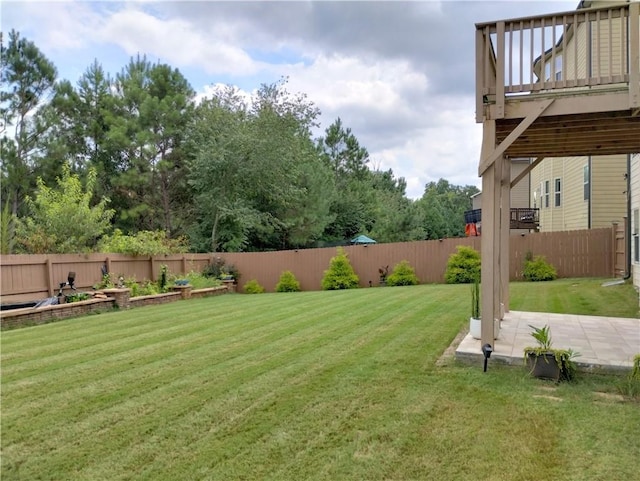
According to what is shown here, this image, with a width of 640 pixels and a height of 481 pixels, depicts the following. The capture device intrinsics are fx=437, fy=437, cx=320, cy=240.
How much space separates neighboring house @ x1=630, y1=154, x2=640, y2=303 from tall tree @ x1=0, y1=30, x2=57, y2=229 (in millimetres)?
18761

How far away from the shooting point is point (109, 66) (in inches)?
773

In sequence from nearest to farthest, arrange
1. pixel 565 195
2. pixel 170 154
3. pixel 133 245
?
pixel 133 245, pixel 565 195, pixel 170 154

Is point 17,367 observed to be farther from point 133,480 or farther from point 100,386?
point 133,480

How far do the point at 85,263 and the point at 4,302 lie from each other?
2000mm

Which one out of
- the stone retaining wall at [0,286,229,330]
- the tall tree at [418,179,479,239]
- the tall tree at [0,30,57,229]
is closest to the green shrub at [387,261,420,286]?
the stone retaining wall at [0,286,229,330]

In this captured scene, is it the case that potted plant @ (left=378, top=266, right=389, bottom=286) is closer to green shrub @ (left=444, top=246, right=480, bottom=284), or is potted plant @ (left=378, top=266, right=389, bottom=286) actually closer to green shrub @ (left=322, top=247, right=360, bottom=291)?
green shrub @ (left=322, top=247, right=360, bottom=291)

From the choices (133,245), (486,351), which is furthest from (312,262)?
(486,351)

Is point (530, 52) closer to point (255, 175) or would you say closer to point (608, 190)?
point (608, 190)

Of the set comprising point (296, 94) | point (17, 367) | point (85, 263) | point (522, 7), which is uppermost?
point (296, 94)

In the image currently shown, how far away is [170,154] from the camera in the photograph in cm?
2027

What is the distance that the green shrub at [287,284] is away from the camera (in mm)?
14961

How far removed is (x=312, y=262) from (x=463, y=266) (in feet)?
16.7

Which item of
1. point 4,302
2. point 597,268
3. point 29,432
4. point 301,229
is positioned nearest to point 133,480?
point 29,432

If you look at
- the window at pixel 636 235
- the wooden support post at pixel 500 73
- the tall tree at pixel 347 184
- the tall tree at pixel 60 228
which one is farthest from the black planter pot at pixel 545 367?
the tall tree at pixel 347 184
